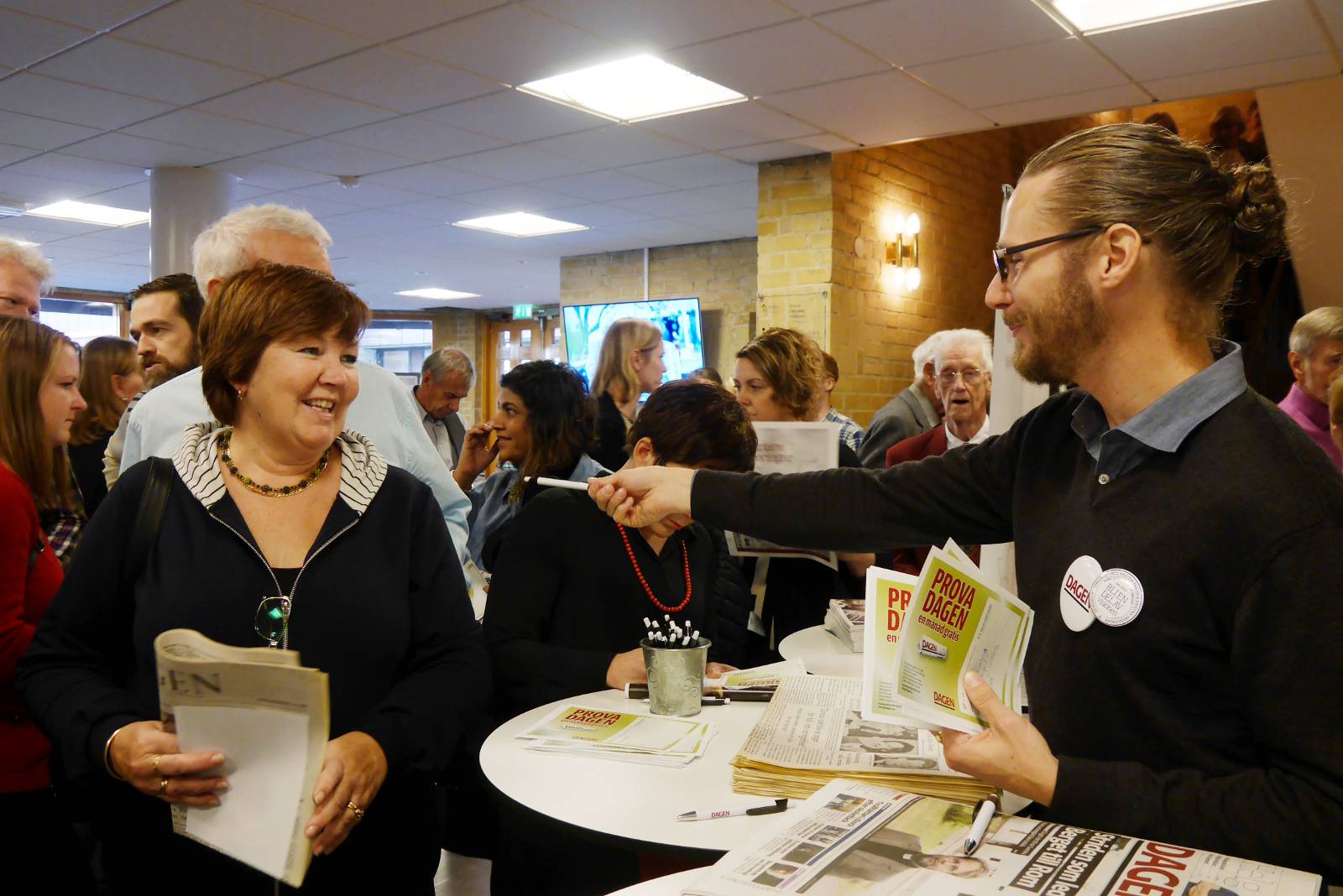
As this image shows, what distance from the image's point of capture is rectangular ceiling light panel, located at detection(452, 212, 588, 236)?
8.30m

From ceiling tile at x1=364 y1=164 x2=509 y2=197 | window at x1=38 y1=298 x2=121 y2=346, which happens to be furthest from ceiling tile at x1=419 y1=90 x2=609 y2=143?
window at x1=38 y1=298 x2=121 y2=346

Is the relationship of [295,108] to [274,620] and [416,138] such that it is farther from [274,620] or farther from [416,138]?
[274,620]

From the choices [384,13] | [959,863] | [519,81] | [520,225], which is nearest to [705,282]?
[520,225]

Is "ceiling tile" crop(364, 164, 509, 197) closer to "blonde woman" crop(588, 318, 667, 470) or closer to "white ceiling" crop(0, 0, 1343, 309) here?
"white ceiling" crop(0, 0, 1343, 309)

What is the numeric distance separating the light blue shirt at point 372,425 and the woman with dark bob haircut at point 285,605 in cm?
31

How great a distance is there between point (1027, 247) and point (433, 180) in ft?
20.3

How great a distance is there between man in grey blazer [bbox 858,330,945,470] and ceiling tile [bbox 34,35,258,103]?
349 centimetres

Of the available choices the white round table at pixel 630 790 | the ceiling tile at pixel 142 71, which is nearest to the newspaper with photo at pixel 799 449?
the white round table at pixel 630 790

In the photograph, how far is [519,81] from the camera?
4.80 m

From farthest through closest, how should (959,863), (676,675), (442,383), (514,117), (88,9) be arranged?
(442,383), (514,117), (88,9), (676,675), (959,863)

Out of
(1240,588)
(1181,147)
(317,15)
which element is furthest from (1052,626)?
(317,15)

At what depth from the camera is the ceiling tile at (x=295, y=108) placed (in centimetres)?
493

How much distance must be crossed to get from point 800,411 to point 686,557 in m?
1.48

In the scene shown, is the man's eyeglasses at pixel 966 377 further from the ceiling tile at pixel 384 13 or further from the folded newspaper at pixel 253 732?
the folded newspaper at pixel 253 732
